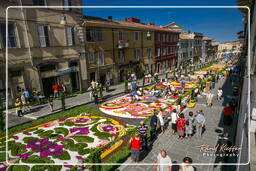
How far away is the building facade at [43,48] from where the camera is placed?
53.2 feet

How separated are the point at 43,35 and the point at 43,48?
148 cm

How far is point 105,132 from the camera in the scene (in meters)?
11.3

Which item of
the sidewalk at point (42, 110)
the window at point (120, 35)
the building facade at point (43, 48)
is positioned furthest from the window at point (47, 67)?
the window at point (120, 35)

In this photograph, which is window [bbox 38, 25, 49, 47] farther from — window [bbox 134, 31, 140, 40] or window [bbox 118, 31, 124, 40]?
window [bbox 134, 31, 140, 40]

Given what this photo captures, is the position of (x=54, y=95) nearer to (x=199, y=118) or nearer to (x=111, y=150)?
(x=111, y=150)

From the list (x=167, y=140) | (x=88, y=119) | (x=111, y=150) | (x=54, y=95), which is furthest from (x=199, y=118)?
(x=54, y=95)

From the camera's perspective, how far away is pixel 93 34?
24.6 meters

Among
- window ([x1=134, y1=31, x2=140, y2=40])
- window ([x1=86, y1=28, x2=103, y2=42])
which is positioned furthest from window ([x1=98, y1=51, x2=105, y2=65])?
window ([x1=134, y1=31, x2=140, y2=40])

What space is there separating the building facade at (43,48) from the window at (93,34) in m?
1.82

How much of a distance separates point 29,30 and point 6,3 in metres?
2.90

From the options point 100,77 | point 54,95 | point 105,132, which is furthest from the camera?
point 100,77

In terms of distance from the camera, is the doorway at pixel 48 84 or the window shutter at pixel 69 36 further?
the window shutter at pixel 69 36

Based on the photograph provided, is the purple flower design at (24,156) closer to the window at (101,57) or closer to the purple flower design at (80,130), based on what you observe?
the purple flower design at (80,130)

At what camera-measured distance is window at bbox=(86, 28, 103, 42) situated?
23936mm
